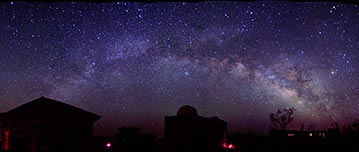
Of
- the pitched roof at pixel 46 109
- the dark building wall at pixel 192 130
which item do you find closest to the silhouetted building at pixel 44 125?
the pitched roof at pixel 46 109

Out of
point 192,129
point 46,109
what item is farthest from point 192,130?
point 46,109

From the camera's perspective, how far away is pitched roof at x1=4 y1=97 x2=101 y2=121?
81.3ft

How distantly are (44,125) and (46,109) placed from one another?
3.47ft

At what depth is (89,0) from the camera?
3.13 m

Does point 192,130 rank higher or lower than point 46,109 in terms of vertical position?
lower

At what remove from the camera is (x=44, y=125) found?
2439cm

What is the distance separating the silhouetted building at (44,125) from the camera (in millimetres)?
23812

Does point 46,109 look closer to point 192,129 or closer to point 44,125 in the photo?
point 44,125

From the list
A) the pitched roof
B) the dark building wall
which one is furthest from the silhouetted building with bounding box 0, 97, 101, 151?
the dark building wall

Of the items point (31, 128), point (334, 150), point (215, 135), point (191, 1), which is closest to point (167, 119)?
point (215, 135)

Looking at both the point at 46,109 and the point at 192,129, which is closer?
the point at 46,109

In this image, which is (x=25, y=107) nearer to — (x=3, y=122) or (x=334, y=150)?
(x=3, y=122)

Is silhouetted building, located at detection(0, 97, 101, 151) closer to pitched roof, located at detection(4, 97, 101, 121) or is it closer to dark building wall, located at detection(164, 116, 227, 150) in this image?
pitched roof, located at detection(4, 97, 101, 121)

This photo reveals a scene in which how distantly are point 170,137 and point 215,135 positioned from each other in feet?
11.5
